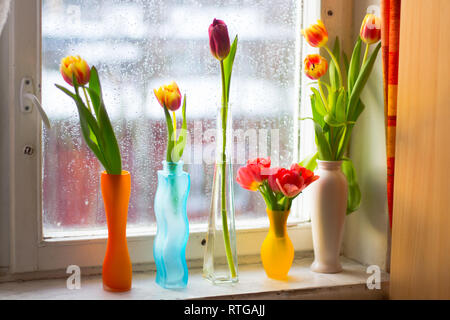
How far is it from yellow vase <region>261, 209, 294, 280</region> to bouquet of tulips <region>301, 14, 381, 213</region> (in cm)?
18

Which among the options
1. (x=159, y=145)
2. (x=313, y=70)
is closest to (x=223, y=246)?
(x=159, y=145)

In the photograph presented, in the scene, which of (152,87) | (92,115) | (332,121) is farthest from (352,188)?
(92,115)

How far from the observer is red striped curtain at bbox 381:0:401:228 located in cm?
122

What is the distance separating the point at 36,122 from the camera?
1191mm

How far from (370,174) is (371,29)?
0.36m

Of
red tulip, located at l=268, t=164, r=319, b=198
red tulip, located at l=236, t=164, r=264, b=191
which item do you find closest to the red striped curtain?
red tulip, located at l=268, t=164, r=319, b=198

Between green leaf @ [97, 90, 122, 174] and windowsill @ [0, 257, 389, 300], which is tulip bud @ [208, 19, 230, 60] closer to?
green leaf @ [97, 90, 122, 174]

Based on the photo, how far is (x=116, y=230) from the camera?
1.13 metres

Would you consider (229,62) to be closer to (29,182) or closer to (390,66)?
(390,66)

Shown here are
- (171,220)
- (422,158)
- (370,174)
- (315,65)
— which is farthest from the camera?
(370,174)

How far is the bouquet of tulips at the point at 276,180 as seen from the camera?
3.86 feet
